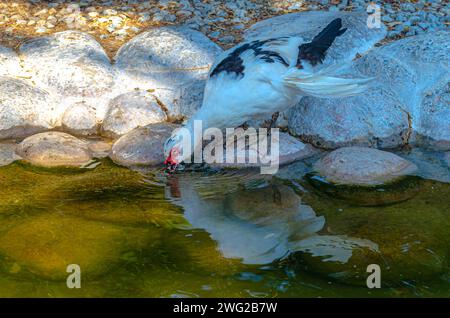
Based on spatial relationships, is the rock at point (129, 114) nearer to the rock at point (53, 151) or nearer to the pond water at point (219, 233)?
the rock at point (53, 151)

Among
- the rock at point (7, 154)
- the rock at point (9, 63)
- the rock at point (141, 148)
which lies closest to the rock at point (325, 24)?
the rock at point (141, 148)

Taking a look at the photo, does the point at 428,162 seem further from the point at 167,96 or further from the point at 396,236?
the point at 167,96

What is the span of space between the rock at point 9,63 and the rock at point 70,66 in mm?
72

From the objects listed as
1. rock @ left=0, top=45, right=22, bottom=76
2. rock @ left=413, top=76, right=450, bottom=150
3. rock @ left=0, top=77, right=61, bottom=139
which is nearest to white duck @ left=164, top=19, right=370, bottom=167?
rock @ left=413, top=76, right=450, bottom=150

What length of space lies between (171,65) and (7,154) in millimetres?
1510

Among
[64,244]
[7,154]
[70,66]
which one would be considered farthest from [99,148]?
[64,244]

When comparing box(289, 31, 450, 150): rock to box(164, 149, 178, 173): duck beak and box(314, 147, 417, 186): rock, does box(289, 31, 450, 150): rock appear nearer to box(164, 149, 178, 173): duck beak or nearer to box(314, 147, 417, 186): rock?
box(314, 147, 417, 186): rock

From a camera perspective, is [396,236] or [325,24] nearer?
[396,236]

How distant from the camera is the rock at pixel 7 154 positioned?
4.96m

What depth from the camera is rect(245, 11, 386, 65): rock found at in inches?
223

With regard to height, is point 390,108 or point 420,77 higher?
point 420,77

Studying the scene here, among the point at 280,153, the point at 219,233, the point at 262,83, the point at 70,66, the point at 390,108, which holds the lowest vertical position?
the point at 219,233

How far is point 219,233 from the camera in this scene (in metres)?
3.97
